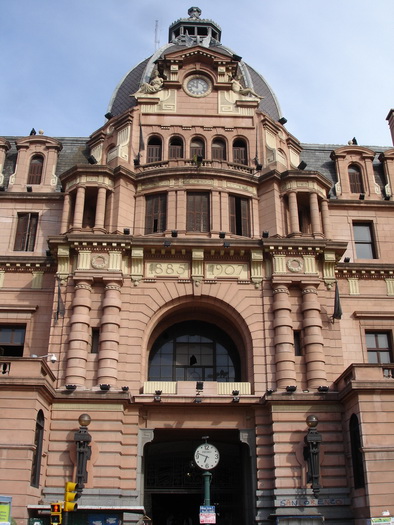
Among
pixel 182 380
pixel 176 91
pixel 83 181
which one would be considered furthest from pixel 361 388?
pixel 176 91

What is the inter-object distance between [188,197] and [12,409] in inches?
608

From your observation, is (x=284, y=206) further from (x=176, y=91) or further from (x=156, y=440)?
(x=156, y=440)

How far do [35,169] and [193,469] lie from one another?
20.7 metres

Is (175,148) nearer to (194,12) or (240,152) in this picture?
(240,152)

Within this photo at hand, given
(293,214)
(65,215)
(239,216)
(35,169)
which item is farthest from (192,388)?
(35,169)

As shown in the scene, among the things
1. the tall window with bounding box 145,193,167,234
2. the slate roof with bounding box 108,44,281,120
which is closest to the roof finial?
the slate roof with bounding box 108,44,281,120

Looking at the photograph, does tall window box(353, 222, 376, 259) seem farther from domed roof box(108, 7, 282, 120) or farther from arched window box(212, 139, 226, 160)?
domed roof box(108, 7, 282, 120)

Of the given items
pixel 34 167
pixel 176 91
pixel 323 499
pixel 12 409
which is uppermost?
pixel 176 91

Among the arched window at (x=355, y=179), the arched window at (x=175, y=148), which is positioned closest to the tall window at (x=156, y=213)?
the arched window at (x=175, y=148)

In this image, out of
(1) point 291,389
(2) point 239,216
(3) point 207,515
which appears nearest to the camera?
(3) point 207,515

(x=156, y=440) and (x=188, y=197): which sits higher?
(x=188, y=197)

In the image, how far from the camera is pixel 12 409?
2692cm

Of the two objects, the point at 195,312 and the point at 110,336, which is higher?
the point at 195,312

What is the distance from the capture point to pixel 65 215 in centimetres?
3556
